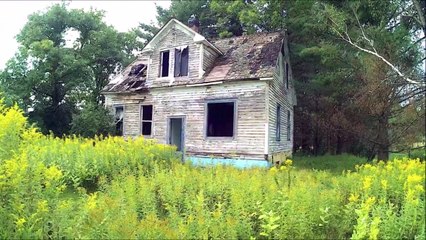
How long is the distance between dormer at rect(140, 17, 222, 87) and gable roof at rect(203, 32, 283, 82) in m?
0.60

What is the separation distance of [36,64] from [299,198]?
23.3m

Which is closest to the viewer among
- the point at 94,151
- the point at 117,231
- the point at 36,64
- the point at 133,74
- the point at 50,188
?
the point at 117,231

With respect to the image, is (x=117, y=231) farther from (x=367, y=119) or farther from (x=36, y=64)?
(x=36, y=64)

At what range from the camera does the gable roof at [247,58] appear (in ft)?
51.0

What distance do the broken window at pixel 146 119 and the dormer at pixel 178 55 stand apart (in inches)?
55.9

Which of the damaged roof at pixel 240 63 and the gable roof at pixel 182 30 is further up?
the gable roof at pixel 182 30

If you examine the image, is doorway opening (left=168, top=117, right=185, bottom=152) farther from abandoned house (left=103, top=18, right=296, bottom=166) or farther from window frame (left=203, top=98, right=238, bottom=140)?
window frame (left=203, top=98, right=238, bottom=140)

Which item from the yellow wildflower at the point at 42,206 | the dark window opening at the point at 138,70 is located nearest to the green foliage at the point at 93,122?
the dark window opening at the point at 138,70

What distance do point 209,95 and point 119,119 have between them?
21.2 ft

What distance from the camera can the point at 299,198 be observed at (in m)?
5.27

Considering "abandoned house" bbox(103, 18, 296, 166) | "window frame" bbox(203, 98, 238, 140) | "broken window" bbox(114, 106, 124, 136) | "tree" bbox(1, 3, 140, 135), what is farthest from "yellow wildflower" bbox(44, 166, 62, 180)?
"tree" bbox(1, 3, 140, 135)

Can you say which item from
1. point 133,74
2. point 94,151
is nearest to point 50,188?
point 94,151

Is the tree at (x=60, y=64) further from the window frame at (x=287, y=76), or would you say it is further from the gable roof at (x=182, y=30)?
the window frame at (x=287, y=76)

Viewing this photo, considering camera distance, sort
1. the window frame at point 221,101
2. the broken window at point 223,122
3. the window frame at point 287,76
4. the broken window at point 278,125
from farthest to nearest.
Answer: the broken window at point 223,122, the window frame at point 287,76, the broken window at point 278,125, the window frame at point 221,101
